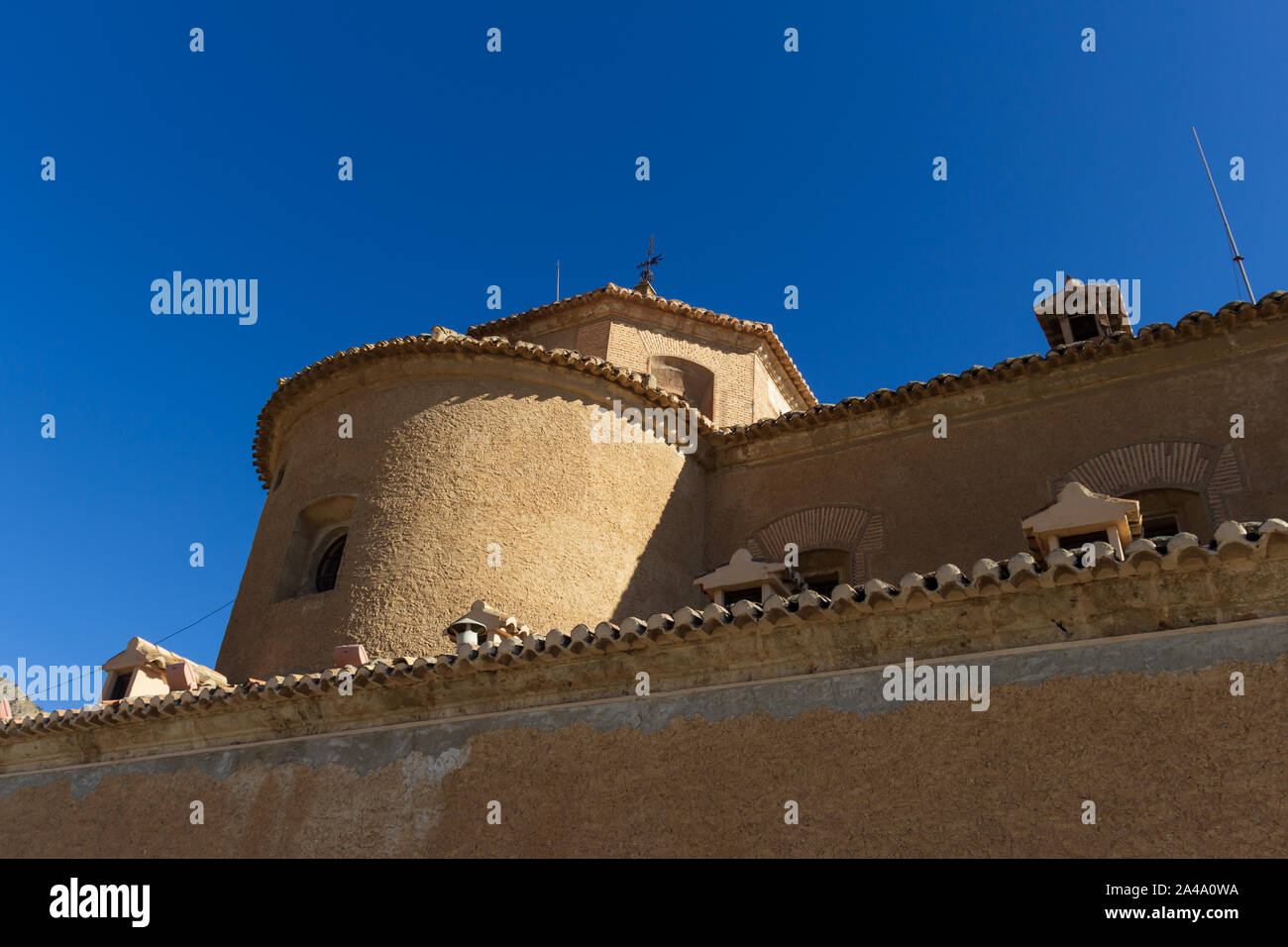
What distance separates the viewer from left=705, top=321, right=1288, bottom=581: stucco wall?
8.57 metres

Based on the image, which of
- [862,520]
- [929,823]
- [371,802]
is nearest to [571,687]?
[371,802]

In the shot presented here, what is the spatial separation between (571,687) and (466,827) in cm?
111

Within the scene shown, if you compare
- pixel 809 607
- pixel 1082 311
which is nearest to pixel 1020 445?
pixel 1082 311

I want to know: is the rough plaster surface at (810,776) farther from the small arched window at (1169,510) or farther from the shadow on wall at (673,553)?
the small arched window at (1169,510)

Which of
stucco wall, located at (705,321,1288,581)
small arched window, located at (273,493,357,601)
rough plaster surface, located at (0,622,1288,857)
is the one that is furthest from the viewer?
small arched window, located at (273,493,357,601)

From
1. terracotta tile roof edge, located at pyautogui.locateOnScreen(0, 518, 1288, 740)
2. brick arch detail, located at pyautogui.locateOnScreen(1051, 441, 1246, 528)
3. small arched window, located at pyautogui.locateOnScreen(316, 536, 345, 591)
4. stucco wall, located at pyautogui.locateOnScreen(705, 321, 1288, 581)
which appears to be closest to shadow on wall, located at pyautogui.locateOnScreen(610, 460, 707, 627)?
stucco wall, located at pyautogui.locateOnScreen(705, 321, 1288, 581)

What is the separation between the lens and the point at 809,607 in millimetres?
6051

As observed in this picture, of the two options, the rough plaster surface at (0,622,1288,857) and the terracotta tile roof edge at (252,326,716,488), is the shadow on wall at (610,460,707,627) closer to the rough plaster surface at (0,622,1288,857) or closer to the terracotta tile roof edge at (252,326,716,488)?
the terracotta tile roof edge at (252,326,716,488)

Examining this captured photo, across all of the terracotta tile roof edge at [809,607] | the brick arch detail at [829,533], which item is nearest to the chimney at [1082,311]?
the brick arch detail at [829,533]

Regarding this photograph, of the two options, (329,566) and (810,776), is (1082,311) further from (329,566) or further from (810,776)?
(329,566)

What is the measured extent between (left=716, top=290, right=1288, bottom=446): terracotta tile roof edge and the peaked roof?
3.58m

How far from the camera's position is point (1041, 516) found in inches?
267

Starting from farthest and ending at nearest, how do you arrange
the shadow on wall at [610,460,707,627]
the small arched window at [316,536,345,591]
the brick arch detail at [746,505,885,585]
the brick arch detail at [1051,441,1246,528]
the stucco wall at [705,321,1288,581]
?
the small arched window at [316,536,345,591]
the shadow on wall at [610,460,707,627]
the brick arch detail at [746,505,885,585]
the stucco wall at [705,321,1288,581]
the brick arch detail at [1051,441,1246,528]

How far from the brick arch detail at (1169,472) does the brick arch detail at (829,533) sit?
1706mm
